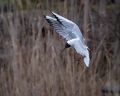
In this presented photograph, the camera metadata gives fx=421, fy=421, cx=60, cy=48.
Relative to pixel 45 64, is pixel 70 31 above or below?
above

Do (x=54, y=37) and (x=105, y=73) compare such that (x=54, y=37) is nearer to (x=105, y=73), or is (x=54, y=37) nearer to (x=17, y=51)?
(x=17, y=51)

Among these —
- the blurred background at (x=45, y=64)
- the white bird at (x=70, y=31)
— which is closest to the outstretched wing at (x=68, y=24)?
the white bird at (x=70, y=31)

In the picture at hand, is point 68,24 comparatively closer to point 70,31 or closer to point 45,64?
point 70,31

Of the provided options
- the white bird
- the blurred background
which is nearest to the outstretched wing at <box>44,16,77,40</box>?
the white bird

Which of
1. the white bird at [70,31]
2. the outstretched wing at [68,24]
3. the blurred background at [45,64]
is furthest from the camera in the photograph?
the blurred background at [45,64]

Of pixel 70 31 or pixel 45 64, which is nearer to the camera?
pixel 70 31

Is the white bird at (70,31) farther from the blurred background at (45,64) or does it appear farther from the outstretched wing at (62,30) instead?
the blurred background at (45,64)

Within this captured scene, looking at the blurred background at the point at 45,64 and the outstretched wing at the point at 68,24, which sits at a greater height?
the outstretched wing at the point at 68,24

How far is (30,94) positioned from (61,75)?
32cm

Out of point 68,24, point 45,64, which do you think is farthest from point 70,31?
point 45,64

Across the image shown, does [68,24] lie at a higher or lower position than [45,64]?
higher

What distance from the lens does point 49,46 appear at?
362 cm

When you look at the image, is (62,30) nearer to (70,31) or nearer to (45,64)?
(70,31)

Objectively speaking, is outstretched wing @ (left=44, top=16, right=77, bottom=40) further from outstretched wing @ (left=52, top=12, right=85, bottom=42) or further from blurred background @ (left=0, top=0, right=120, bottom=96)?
blurred background @ (left=0, top=0, right=120, bottom=96)
